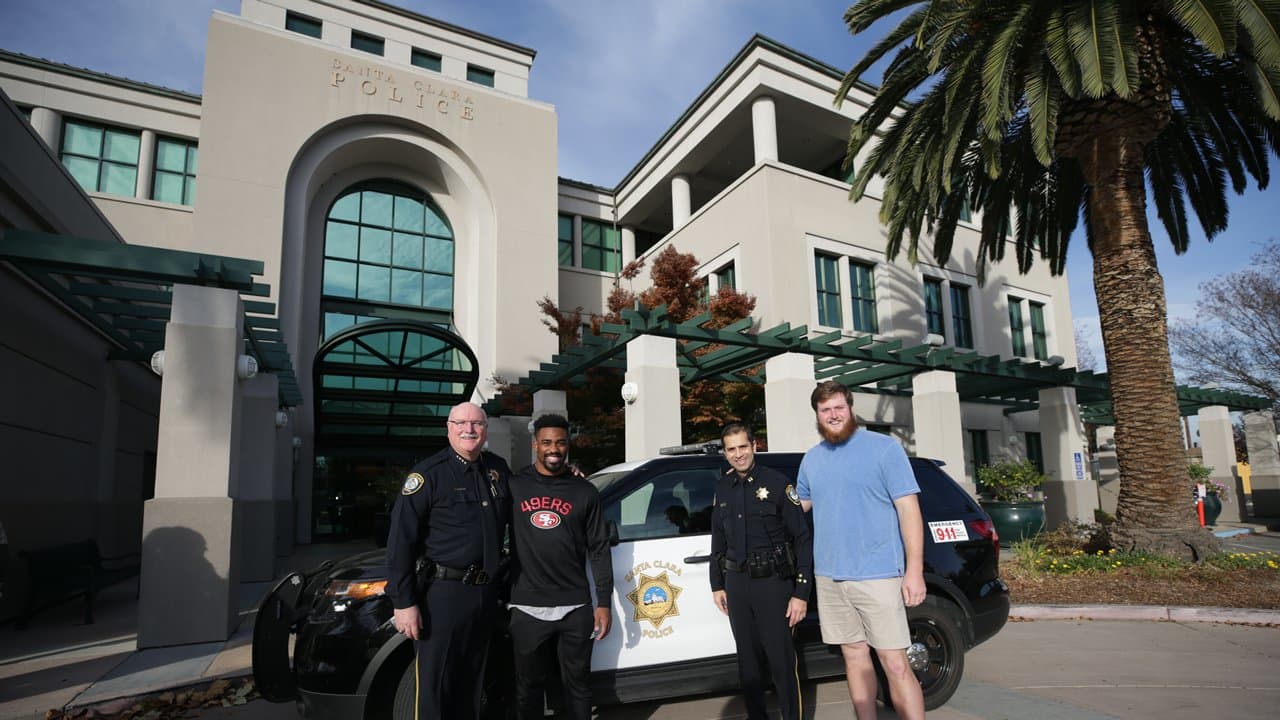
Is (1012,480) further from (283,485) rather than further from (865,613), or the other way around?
(283,485)

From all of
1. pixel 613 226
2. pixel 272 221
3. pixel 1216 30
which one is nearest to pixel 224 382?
pixel 272 221

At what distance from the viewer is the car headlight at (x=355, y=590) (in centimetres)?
398

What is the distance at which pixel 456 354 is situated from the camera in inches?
736

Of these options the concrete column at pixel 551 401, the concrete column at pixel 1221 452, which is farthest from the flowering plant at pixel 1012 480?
the concrete column at pixel 1221 452

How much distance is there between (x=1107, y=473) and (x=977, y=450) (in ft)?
23.8

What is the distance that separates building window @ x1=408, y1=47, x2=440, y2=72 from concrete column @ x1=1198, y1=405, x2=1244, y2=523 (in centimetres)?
2415

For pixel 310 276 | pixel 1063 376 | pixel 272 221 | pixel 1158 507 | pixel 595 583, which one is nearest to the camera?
pixel 595 583

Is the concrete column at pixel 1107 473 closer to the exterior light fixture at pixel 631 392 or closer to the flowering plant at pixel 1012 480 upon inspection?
the flowering plant at pixel 1012 480

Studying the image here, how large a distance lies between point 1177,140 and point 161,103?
22.8 m

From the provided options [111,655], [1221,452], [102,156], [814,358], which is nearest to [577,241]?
[814,358]

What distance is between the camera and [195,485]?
7.62 meters

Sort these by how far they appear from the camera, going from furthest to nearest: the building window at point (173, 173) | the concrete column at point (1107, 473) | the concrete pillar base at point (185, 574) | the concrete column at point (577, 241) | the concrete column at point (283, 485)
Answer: the concrete column at point (1107, 473), the concrete column at point (577, 241), the building window at point (173, 173), the concrete column at point (283, 485), the concrete pillar base at point (185, 574)

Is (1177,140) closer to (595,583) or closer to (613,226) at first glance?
(595,583)

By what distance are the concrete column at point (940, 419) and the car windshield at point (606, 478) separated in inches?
404
